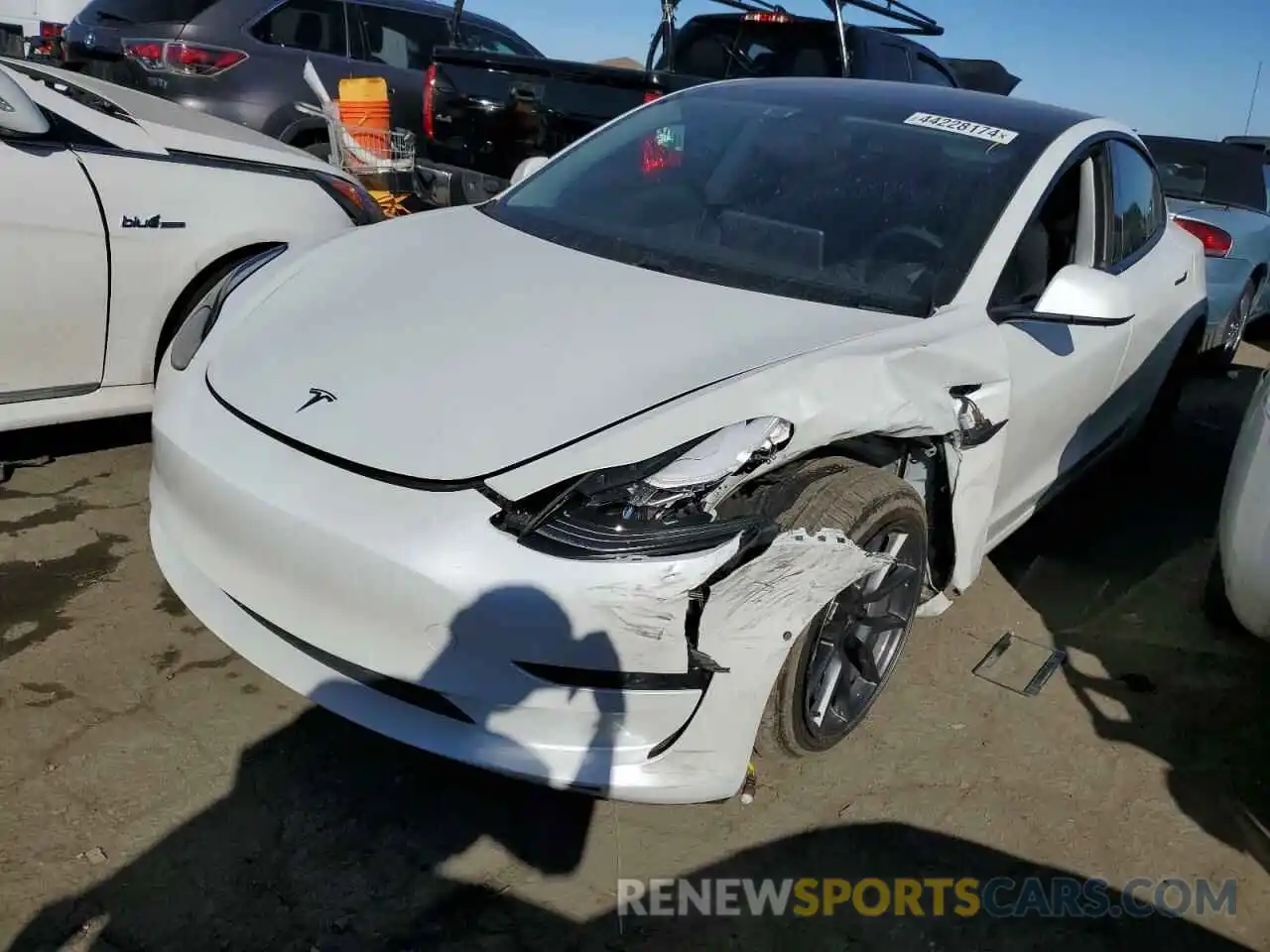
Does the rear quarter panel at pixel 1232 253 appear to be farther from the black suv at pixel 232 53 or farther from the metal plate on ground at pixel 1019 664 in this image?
the black suv at pixel 232 53

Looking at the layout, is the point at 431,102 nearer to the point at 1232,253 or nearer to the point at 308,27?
the point at 308,27

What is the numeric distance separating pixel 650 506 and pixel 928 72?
6.34 meters

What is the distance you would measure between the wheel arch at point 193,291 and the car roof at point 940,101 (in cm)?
169

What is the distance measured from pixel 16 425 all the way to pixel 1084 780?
128 inches

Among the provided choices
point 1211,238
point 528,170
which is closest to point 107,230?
point 528,170

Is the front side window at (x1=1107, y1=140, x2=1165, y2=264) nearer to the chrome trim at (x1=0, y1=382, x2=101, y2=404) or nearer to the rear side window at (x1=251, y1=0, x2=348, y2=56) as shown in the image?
the chrome trim at (x1=0, y1=382, x2=101, y2=404)

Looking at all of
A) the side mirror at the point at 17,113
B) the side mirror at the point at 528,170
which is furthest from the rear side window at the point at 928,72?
the side mirror at the point at 17,113

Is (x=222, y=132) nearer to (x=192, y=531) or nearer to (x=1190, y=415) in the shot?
(x=192, y=531)

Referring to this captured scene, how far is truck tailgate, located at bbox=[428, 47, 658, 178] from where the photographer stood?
17.5 ft

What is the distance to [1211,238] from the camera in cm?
607

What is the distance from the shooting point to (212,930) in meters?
1.96

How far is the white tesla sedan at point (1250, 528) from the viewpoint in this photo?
2.60 metres

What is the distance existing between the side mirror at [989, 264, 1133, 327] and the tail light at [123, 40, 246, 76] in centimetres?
538

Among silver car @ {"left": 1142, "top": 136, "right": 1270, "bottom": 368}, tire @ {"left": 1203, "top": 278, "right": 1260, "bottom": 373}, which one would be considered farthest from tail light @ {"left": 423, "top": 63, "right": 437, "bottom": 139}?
tire @ {"left": 1203, "top": 278, "right": 1260, "bottom": 373}
